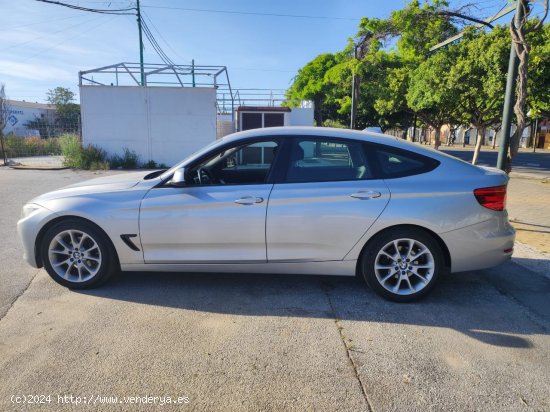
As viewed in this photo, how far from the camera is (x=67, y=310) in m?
3.73

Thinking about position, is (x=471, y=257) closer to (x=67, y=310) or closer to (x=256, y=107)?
(x=67, y=310)

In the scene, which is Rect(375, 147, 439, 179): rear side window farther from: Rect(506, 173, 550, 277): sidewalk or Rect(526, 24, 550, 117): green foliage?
Rect(526, 24, 550, 117): green foliage

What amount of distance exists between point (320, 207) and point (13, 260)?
13.0 ft

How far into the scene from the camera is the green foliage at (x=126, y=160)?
17953 millimetres

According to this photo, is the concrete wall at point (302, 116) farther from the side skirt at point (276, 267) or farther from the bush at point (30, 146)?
the side skirt at point (276, 267)

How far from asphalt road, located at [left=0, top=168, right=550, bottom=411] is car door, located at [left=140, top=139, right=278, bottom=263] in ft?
1.47

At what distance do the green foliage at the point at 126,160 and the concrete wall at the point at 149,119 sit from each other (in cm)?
23

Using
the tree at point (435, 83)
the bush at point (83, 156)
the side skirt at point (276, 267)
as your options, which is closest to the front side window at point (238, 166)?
the side skirt at point (276, 267)

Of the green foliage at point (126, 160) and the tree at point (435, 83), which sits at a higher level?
the tree at point (435, 83)

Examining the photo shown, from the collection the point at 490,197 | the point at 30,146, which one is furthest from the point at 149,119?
the point at 490,197

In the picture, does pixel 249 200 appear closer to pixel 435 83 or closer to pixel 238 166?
pixel 238 166

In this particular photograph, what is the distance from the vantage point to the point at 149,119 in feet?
59.9

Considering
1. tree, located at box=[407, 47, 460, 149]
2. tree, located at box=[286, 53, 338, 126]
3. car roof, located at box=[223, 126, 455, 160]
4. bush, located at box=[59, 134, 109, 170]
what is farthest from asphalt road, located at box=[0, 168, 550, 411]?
tree, located at box=[286, 53, 338, 126]

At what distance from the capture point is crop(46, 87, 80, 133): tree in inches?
942
